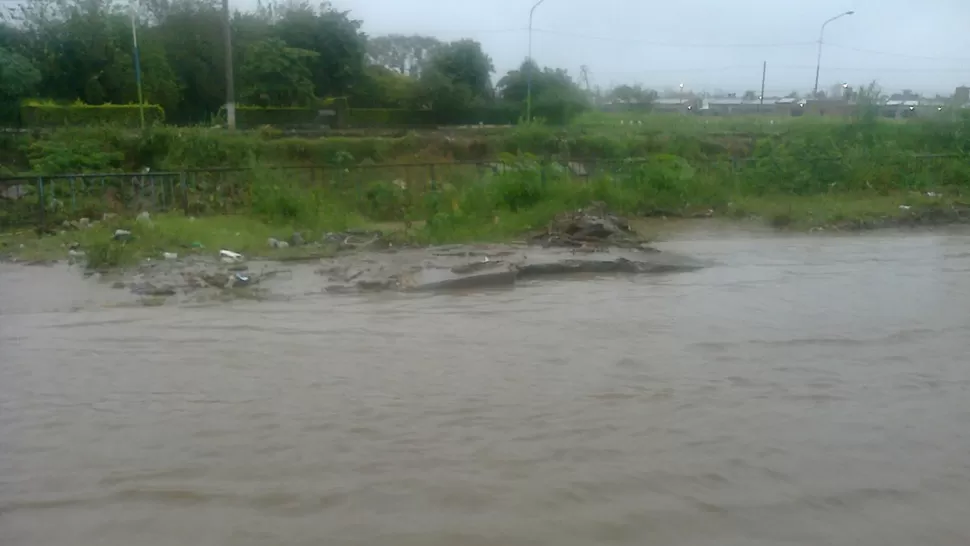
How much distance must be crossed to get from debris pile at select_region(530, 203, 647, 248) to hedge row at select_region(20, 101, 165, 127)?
16139mm

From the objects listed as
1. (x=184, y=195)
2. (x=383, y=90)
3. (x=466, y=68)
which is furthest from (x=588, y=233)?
(x=383, y=90)

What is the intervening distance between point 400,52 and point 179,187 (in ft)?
Answer: 66.0

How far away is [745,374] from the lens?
6.92 metres

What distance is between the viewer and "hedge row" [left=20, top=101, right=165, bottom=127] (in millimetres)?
23797

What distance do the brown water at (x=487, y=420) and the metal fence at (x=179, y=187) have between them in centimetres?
460

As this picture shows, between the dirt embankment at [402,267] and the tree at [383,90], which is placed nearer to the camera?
the dirt embankment at [402,267]

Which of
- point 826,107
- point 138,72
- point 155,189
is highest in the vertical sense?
point 138,72

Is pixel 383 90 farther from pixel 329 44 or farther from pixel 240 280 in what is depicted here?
pixel 240 280

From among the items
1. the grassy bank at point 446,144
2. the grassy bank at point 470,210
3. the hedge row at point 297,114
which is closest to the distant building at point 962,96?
the grassy bank at point 446,144

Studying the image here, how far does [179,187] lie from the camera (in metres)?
15.0

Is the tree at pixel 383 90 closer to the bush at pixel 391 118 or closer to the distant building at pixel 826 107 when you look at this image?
the bush at pixel 391 118

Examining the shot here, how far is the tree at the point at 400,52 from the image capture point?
30.5 meters

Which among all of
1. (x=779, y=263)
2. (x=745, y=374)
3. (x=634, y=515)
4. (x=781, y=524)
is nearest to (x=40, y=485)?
(x=634, y=515)

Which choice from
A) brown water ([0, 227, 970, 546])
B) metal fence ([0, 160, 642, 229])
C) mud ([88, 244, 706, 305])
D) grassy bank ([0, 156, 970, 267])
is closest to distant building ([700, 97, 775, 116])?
grassy bank ([0, 156, 970, 267])
